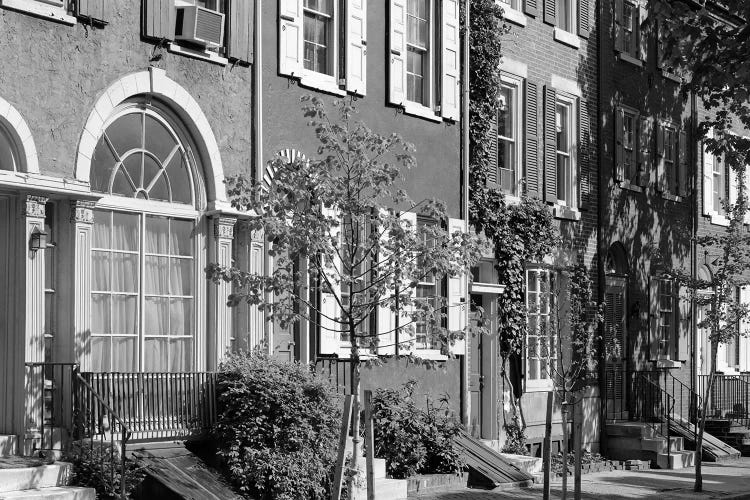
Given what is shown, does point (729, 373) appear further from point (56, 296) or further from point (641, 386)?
point (56, 296)

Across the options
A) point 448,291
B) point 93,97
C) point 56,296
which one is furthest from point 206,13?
point 448,291

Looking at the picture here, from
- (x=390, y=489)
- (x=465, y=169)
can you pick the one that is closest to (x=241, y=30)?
(x=465, y=169)

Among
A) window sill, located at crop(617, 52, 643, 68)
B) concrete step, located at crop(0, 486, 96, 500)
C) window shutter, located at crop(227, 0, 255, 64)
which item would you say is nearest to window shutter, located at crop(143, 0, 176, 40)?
window shutter, located at crop(227, 0, 255, 64)

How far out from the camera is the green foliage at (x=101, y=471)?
13781 mm

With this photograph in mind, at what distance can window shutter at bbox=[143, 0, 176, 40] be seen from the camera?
1552 centimetres

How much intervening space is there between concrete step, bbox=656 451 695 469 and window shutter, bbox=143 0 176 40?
13485 mm

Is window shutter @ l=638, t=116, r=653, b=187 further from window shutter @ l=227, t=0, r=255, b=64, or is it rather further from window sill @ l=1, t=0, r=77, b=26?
window sill @ l=1, t=0, r=77, b=26

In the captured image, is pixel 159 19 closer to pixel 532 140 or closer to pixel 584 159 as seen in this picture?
pixel 532 140

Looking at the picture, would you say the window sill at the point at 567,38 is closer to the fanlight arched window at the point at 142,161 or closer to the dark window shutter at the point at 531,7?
the dark window shutter at the point at 531,7

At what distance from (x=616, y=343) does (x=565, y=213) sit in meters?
2.79

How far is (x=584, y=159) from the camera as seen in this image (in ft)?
84.1

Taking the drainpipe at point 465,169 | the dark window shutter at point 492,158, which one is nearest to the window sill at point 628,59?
the dark window shutter at point 492,158

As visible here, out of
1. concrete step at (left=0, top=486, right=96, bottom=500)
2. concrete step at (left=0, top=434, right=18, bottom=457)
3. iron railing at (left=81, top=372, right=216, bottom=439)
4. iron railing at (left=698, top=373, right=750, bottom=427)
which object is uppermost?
Result: iron railing at (left=81, top=372, right=216, bottom=439)

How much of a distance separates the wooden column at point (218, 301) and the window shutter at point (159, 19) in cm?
228
